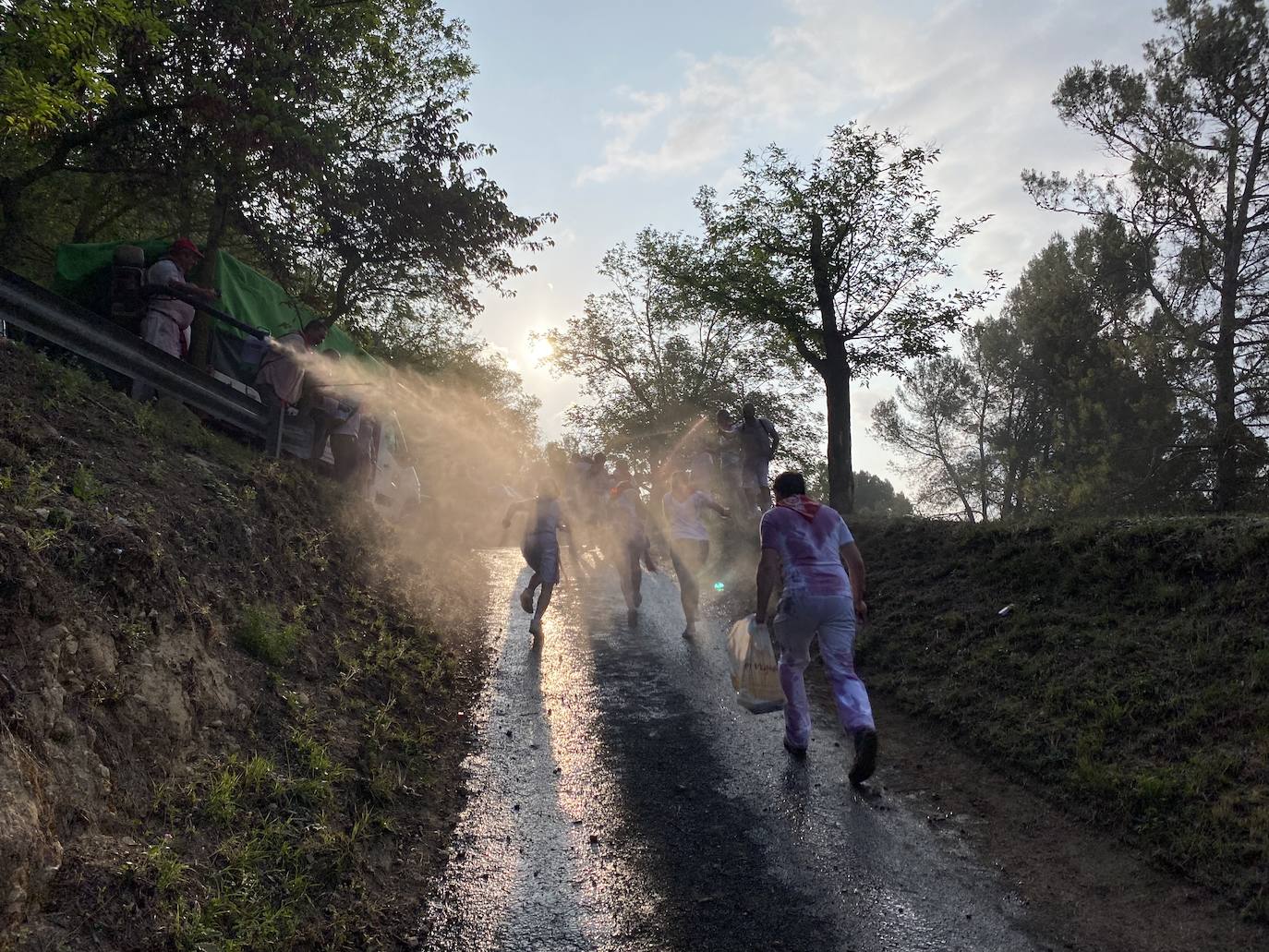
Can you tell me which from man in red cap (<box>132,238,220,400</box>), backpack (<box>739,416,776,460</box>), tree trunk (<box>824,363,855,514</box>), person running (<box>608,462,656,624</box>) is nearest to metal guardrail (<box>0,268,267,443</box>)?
man in red cap (<box>132,238,220,400</box>)

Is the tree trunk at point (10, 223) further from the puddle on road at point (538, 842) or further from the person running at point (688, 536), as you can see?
the person running at point (688, 536)

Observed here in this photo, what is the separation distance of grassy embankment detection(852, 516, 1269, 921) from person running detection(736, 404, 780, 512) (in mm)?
4549

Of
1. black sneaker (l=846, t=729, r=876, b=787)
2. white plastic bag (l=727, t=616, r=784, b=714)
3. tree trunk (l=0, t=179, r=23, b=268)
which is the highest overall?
tree trunk (l=0, t=179, r=23, b=268)

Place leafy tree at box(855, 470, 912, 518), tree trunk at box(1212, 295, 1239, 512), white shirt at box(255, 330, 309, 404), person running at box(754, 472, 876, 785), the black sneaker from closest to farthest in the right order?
1. the black sneaker
2. person running at box(754, 472, 876, 785)
3. white shirt at box(255, 330, 309, 404)
4. tree trunk at box(1212, 295, 1239, 512)
5. leafy tree at box(855, 470, 912, 518)

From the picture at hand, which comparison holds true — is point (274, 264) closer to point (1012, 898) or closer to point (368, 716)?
point (368, 716)

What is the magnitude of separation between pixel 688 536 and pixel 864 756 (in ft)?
18.1

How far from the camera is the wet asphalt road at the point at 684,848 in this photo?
349 centimetres

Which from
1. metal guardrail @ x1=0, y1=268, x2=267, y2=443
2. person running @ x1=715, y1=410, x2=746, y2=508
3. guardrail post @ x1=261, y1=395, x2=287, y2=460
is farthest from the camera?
person running @ x1=715, y1=410, x2=746, y2=508

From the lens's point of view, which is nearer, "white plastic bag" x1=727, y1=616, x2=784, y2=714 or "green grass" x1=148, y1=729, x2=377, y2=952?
"green grass" x1=148, y1=729, x2=377, y2=952

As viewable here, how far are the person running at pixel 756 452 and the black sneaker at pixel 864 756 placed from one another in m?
8.69

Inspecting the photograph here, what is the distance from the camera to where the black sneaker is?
198 inches

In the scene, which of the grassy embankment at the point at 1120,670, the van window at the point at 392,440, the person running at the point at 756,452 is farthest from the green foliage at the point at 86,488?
the person running at the point at 756,452

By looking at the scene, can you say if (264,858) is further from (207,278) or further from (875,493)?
(875,493)

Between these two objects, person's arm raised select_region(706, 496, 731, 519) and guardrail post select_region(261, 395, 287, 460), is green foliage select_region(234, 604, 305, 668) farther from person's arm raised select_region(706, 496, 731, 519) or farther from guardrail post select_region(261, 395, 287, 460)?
person's arm raised select_region(706, 496, 731, 519)
